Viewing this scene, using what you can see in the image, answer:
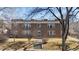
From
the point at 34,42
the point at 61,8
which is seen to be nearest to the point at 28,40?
the point at 34,42

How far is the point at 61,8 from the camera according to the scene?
8.81 feet

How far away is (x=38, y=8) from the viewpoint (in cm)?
269

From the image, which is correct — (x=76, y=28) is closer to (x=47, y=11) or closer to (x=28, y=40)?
(x=47, y=11)

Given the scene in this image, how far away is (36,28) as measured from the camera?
8.84ft

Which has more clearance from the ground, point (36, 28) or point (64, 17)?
point (64, 17)

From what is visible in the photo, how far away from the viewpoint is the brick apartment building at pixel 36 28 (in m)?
2.68

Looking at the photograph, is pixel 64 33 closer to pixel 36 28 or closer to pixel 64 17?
pixel 64 17

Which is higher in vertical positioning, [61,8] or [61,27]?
[61,8]

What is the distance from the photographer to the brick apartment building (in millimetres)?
2682

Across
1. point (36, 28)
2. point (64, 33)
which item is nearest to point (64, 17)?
Answer: point (64, 33)
